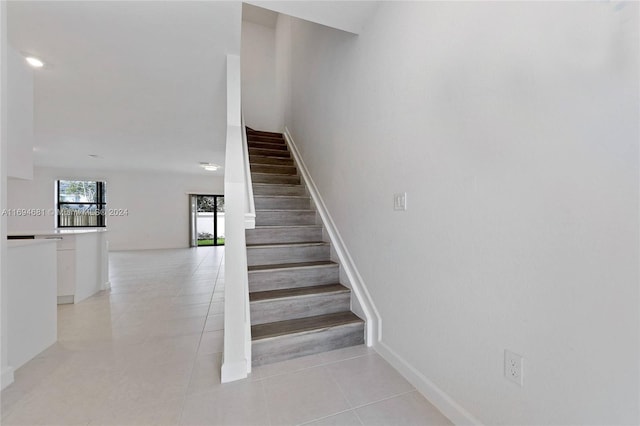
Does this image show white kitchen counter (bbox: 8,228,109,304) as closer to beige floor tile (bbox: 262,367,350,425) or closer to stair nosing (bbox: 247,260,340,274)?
stair nosing (bbox: 247,260,340,274)

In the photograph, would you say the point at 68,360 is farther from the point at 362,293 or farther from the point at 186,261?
the point at 186,261

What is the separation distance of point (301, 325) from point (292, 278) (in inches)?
17.5

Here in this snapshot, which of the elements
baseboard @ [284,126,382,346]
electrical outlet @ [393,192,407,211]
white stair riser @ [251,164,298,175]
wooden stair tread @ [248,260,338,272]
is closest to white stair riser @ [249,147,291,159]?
white stair riser @ [251,164,298,175]

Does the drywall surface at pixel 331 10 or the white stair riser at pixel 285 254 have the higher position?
the drywall surface at pixel 331 10

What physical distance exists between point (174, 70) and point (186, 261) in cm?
445

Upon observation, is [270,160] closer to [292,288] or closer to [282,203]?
[282,203]

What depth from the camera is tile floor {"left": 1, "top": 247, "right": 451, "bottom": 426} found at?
1336 millimetres

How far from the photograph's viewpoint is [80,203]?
7.54m

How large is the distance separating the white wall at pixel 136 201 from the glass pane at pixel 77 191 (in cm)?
22

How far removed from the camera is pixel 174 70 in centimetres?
242

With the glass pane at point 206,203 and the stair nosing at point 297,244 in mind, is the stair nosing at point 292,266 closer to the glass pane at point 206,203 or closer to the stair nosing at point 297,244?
the stair nosing at point 297,244

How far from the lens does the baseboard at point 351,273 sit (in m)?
1.99

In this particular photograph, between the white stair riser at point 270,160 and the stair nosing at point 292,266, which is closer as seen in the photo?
the stair nosing at point 292,266

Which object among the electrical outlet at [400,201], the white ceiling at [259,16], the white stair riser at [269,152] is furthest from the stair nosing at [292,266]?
the white ceiling at [259,16]
